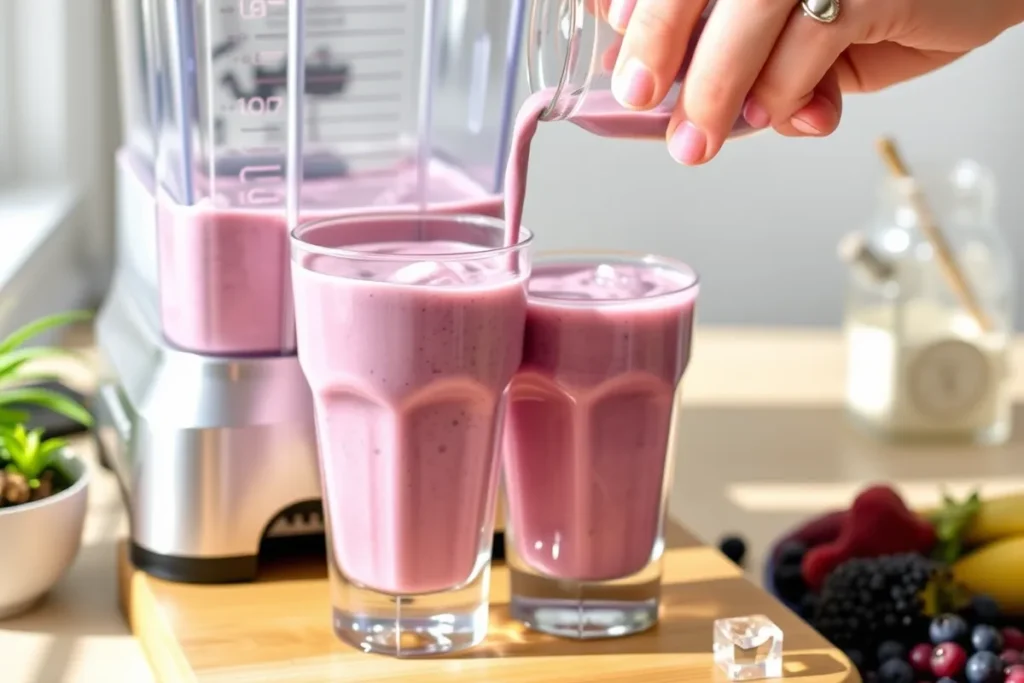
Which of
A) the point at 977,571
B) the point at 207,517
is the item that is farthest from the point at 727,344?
the point at 207,517

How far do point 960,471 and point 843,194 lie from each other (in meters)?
0.84

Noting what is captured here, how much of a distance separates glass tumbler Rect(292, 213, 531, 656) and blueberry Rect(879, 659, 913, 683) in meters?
0.24

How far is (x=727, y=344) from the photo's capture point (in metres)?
1.61

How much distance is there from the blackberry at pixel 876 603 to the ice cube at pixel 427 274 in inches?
13.0

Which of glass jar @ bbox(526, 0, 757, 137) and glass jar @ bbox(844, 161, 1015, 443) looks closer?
glass jar @ bbox(526, 0, 757, 137)

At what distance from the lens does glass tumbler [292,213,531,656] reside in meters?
0.72

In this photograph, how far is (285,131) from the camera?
0.87m

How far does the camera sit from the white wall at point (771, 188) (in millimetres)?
1966

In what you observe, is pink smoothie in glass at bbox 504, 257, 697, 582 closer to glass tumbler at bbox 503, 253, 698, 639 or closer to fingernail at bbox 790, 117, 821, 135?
glass tumbler at bbox 503, 253, 698, 639

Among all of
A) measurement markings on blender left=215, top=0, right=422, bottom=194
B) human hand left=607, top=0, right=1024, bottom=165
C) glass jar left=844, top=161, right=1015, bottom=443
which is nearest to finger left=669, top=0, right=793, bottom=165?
human hand left=607, top=0, right=1024, bottom=165

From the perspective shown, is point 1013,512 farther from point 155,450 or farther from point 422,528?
point 155,450

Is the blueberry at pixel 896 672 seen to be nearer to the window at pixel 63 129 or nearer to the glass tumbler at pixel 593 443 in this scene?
the glass tumbler at pixel 593 443

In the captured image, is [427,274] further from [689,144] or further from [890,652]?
[890,652]

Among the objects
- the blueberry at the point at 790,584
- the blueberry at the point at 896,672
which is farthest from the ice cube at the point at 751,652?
the blueberry at the point at 790,584
